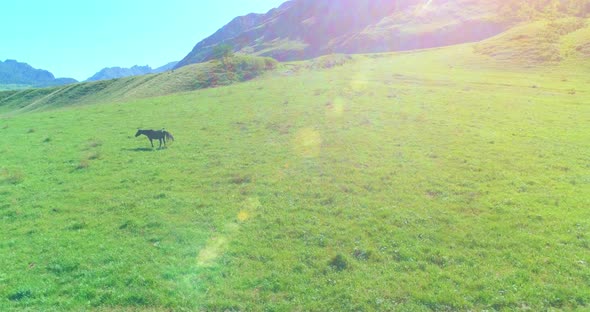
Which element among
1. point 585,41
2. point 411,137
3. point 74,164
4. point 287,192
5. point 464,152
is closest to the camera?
point 287,192

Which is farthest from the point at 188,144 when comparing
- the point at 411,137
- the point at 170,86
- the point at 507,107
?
the point at 170,86

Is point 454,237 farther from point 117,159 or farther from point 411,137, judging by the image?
point 117,159

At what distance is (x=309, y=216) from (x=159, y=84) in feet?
274

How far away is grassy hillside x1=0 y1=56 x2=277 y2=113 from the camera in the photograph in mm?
87269

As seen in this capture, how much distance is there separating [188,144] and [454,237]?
2651cm

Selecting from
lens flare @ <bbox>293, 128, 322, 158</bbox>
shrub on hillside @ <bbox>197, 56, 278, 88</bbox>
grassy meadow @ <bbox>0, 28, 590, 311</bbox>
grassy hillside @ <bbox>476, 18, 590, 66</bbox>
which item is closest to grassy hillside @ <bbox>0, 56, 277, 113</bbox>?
shrub on hillside @ <bbox>197, 56, 278, 88</bbox>

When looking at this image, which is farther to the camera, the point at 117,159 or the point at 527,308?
the point at 117,159

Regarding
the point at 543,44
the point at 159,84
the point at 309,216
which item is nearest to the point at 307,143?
Answer: the point at 309,216

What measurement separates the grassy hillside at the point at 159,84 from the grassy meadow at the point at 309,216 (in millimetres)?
47335

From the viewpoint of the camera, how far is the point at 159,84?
9119 centimetres

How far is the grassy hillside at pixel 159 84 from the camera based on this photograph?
286 ft

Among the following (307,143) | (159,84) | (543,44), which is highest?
(159,84)

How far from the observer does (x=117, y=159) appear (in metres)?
30.9

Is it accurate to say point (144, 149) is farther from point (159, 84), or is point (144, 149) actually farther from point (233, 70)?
point (233, 70)
